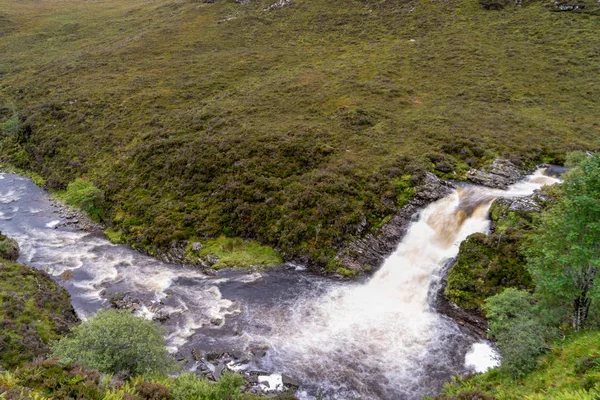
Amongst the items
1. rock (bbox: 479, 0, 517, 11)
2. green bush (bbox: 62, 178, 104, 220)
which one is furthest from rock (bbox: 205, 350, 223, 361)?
rock (bbox: 479, 0, 517, 11)

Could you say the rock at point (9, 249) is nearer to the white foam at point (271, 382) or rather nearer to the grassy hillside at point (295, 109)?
the grassy hillside at point (295, 109)

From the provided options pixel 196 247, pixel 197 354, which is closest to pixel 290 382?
pixel 197 354

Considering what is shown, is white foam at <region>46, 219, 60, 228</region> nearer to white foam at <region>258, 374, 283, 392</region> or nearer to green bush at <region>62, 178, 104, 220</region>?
green bush at <region>62, 178, 104, 220</region>

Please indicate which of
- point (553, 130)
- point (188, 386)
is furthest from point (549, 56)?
point (188, 386)

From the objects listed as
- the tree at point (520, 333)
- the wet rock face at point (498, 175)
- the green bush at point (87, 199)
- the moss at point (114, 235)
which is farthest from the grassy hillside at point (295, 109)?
the tree at point (520, 333)

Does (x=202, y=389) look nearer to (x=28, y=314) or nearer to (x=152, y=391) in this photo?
(x=152, y=391)

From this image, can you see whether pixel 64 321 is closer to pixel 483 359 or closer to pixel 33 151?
pixel 483 359
